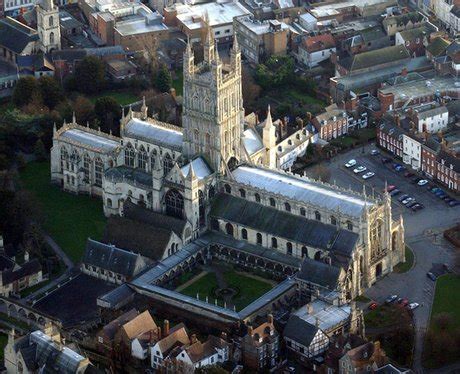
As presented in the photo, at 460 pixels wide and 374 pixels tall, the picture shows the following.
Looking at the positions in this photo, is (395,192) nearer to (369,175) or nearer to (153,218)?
(369,175)

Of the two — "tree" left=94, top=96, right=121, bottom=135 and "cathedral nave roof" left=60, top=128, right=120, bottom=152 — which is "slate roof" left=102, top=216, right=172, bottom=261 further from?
"tree" left=94, top=96, right=121, bottom=135

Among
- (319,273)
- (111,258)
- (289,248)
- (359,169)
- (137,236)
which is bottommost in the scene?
(359,169)

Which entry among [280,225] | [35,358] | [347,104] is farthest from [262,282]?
[347,104]

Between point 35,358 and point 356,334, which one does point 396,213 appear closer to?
point 356,334

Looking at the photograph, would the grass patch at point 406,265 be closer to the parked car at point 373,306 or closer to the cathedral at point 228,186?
the cathedral at point 228,186

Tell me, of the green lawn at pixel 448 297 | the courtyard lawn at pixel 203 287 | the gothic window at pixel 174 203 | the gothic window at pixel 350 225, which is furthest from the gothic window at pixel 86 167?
the green lawn at pixel 448 297

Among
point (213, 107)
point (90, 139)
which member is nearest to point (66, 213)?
point (90, 139)

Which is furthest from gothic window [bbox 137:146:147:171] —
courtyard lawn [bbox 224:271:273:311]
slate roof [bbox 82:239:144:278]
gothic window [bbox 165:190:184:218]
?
courtyard lawn [bbox 224:271:273:311]
